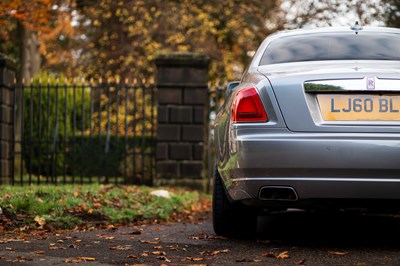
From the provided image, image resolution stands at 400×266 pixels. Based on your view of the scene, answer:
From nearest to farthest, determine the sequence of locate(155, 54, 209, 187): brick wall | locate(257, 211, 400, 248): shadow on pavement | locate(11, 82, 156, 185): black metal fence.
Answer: locate(257, 211, 400, 248): shadow on pavement
locate(155, 54, 209, 187): brick wall
locate(11, 82, 156, 185): black metal fence

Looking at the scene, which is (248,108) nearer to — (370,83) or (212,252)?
(370,83)

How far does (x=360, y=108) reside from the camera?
4.74 metres

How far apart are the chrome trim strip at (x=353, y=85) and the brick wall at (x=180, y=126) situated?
6720 mm

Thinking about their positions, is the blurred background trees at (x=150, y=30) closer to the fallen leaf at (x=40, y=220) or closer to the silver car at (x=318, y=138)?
the fallen leaf at (x=40, y=220)

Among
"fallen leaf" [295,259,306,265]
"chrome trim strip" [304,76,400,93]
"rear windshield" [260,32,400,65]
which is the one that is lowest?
"fallen leaf" [295,259,306,265]

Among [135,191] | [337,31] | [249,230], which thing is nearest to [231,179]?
[249,230]

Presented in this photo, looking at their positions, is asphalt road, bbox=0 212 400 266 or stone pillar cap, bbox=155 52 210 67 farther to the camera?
stone pillar cap, bbox=155 52 210 67

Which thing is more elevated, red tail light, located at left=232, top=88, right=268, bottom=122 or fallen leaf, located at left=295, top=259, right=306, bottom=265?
red tail light, located at left=232, top=88, right=268, bottom=122

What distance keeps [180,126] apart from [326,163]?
695cm

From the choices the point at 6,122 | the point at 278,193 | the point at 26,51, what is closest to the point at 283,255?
the point at 278,193

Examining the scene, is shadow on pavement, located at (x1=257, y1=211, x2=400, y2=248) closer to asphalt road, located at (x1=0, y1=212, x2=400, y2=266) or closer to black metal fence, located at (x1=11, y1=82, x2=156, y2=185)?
asphalt road, located at (x1=0, y1=212, x2=400, y2=266)

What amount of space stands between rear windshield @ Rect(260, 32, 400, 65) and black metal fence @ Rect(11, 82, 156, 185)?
17.9 feet

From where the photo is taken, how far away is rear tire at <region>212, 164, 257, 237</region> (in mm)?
5617

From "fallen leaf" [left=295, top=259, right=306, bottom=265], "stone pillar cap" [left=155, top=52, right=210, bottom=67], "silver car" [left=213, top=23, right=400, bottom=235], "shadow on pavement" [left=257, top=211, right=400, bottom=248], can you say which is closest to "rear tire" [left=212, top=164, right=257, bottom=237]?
"shadow on pavement" [left=257, top=211, right=400, bottom=248]
